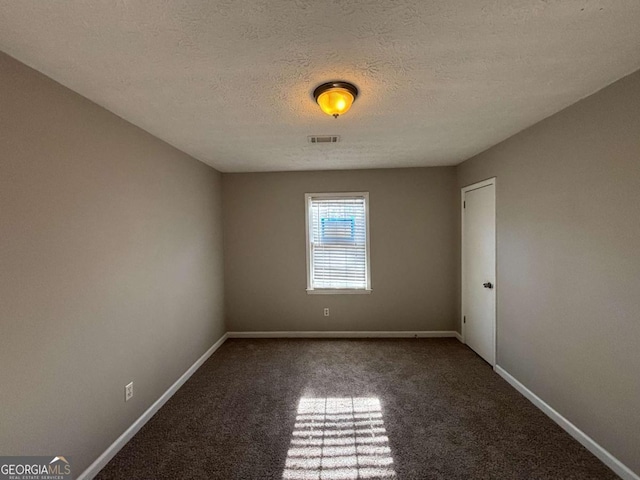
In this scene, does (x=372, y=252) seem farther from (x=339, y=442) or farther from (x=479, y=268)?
(x=339, y=442)

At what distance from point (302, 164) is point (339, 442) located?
297 centimetres

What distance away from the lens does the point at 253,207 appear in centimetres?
417

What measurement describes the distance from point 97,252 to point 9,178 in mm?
636

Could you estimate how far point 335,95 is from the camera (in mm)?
1717

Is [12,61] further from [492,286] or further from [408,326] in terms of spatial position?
[408,326]

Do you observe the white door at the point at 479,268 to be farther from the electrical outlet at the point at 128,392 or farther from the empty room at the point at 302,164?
the electrical outlet at the point at 128,392

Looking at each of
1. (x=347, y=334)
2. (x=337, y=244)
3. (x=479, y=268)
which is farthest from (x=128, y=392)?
(x=479, y=268)

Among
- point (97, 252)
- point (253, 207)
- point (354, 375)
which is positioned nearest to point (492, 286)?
point (354, 375)

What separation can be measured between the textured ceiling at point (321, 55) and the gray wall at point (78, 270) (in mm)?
274

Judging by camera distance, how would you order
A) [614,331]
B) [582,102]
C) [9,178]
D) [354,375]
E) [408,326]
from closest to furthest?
[9,178], [614,331], [582,102], [354,375], [408,326]

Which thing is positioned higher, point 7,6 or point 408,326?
point 7,6

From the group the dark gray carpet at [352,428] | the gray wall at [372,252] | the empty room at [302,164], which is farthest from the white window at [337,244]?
the dark gray carpet at [352,428]

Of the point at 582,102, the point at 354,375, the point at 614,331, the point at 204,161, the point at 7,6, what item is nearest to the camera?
the point at 7,6

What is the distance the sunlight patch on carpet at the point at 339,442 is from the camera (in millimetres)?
1847
